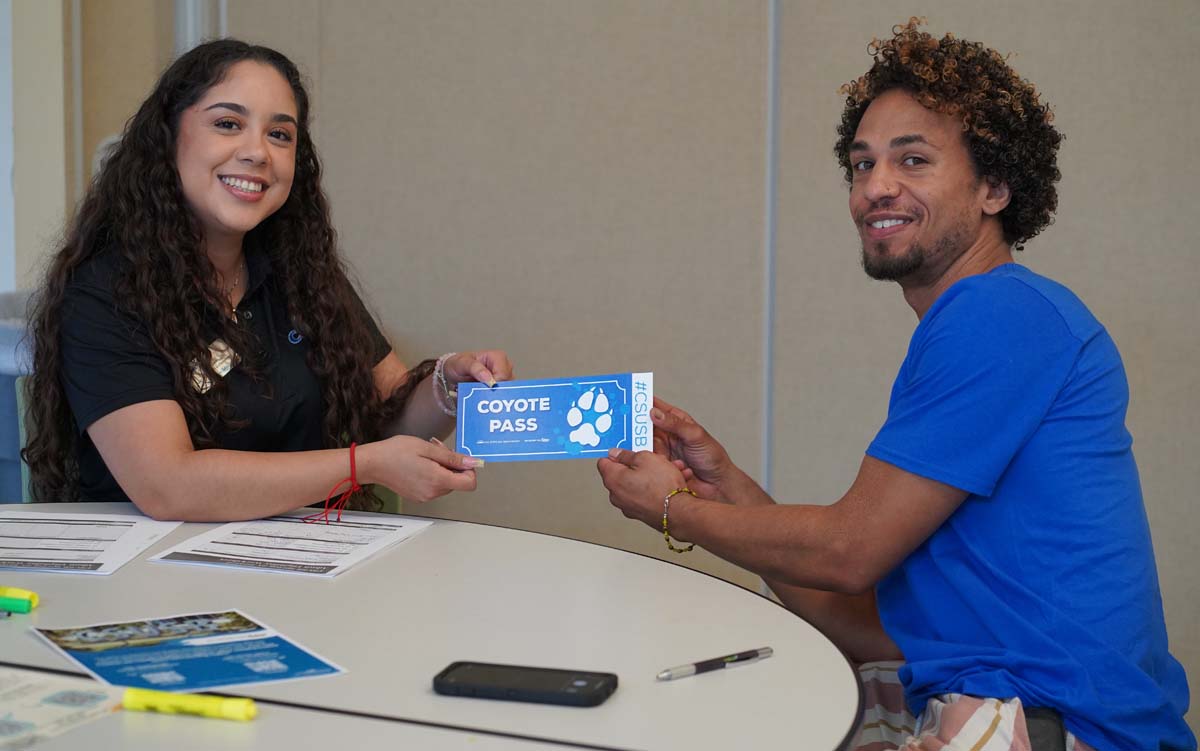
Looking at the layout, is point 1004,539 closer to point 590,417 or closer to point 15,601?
point 590,417

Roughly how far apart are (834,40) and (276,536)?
7.80 ft

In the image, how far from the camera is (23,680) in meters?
1.05

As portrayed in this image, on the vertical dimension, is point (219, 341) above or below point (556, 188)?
below

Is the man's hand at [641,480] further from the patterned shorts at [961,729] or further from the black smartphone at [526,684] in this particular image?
the black smartphone at [526,684]

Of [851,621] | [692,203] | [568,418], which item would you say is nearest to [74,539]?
[568,418]

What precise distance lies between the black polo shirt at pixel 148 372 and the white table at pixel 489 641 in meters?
0.36

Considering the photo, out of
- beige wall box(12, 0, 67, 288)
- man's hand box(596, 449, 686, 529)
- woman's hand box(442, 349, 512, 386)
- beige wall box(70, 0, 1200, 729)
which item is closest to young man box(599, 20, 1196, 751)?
man's hand box(596, 449, 686, 529)

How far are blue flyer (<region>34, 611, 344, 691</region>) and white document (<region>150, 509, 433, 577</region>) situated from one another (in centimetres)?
25

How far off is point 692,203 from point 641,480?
5.95 ft

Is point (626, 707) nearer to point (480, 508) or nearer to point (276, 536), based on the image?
point (276, 536)

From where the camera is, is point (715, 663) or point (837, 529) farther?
point (837, 529)

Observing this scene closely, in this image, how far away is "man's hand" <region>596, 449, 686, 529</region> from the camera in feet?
5.95

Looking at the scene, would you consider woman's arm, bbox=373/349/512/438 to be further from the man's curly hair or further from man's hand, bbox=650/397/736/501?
the man's curly hair

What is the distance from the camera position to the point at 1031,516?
1.45 metres
